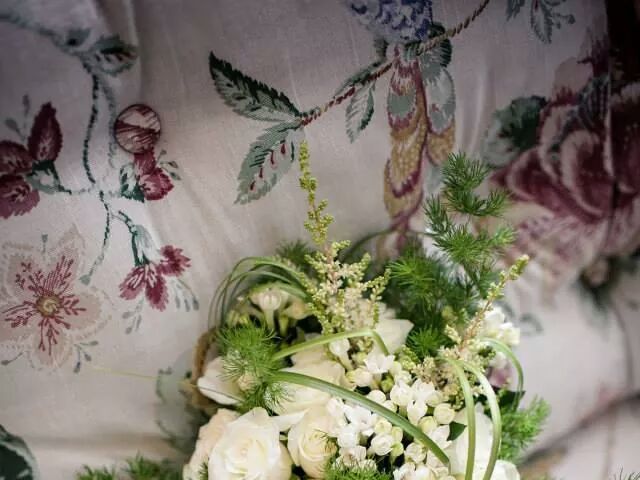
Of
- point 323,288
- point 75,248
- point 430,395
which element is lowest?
point 430,395

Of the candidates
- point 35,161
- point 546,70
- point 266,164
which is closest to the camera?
point 35,161

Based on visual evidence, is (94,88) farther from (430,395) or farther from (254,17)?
(430,395)

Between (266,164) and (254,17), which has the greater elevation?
(254,17)

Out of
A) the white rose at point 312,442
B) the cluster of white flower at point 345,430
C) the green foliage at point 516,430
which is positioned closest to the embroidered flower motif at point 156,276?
the cluster of white flower at point 345,430

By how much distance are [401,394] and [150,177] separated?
0.36 meters

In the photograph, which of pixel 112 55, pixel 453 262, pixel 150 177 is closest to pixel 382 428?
pixel 453 262

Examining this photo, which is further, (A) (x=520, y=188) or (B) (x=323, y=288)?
(A) (x=520, y=188)

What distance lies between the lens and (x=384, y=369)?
65 cm

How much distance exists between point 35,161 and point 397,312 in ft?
1.50

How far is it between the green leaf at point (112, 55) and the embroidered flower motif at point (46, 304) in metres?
0.18

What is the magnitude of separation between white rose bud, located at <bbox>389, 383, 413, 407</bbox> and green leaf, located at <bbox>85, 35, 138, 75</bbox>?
440 millimetres

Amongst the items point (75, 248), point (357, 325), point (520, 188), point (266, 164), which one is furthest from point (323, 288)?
point (520, 188)

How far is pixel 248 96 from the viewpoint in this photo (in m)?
0.69

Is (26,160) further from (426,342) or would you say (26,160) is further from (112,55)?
(426,342)
